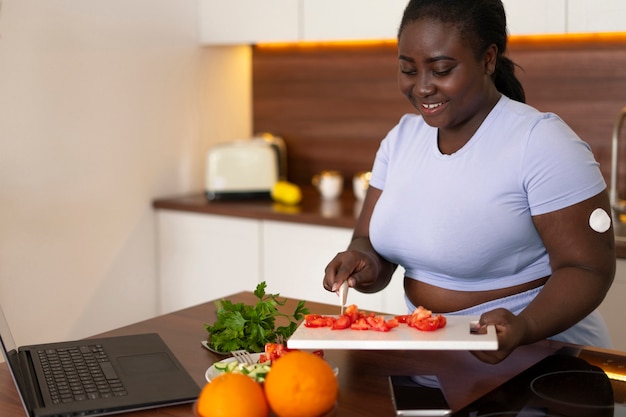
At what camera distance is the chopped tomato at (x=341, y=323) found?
4.39 ft

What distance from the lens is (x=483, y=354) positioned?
Answer: 129 cm

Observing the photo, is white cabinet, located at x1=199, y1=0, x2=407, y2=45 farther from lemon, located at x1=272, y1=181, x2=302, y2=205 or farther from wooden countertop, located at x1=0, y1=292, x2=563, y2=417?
wooden countertop, located at x1=0, y1=292, x2=563, y2=417

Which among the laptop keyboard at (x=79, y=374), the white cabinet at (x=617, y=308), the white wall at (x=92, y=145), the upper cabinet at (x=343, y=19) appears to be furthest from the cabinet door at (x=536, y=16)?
the laptop keyboard at (x=79, y=374)

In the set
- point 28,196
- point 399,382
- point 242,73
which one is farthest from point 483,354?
point 242,73

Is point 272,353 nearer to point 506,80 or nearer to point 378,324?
point 378,324

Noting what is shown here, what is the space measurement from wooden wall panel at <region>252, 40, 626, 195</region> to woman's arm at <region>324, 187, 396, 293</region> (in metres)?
1.29

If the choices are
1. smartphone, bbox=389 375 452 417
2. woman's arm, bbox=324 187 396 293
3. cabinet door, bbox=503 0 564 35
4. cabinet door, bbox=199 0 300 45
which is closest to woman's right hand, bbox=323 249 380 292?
woman's arm, bbox=324 187 396 293

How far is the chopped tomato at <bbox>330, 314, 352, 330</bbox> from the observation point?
1.34 m

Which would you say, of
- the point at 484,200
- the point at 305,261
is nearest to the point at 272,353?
the point at 484,200

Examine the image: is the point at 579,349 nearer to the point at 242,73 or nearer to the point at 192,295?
the point at 192,295

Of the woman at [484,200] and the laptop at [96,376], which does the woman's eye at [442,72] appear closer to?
the woman at [484,200]

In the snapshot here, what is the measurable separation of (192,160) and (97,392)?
2.15m

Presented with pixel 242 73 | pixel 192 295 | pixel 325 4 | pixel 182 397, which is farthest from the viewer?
pixel 242 73

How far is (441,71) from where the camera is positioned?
61.4 inches
